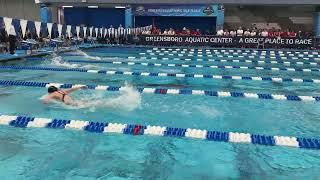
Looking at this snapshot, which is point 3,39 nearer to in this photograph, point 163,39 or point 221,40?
point 163,39

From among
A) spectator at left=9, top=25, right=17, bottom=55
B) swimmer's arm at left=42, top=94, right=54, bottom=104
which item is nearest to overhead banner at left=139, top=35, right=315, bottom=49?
spectator at left=9, top=25, right=17, bottom=55

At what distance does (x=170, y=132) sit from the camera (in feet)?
15.4

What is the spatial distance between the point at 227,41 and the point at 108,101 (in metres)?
14.1

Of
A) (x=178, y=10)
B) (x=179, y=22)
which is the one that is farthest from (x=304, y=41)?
(x=179, y=22)

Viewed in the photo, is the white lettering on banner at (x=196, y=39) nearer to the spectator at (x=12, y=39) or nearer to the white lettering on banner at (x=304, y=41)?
the white lettering on banner at (x=304, y=41)

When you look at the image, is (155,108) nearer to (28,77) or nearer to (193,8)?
(28,77)

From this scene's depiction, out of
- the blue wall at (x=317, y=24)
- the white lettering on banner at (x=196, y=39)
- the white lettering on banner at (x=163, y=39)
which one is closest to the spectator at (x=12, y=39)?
the white lettering on banner at (x=163, y=39)

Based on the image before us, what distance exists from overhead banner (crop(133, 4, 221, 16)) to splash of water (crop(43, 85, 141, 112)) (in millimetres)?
16801

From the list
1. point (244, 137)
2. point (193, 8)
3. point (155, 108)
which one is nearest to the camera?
point (244, 137)

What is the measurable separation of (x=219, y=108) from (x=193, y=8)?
1761 cm

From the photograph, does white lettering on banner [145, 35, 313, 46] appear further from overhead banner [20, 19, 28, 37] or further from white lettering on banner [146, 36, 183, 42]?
overhead banner [20, 19, 28, 37]

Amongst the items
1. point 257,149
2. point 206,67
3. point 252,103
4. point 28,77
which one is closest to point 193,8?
point 206,67

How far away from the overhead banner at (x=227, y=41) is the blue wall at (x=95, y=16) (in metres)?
5.46

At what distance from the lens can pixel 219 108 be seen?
6965 mm
